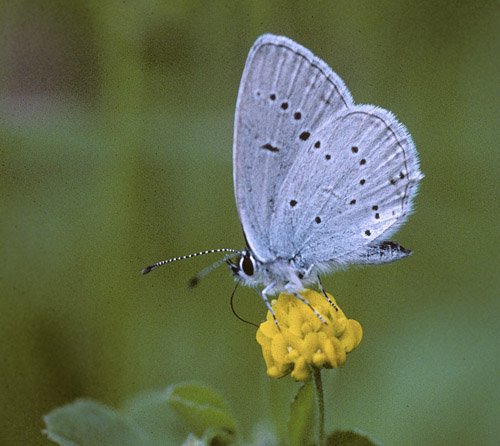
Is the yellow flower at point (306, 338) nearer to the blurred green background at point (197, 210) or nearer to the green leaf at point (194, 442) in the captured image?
the green leaf at point (194, 442)

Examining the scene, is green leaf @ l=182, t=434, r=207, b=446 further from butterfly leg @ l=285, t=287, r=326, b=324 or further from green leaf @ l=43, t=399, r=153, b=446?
butterfly leg @ l=285, t=287, r=326, b=324

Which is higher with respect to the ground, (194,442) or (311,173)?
(311,173)

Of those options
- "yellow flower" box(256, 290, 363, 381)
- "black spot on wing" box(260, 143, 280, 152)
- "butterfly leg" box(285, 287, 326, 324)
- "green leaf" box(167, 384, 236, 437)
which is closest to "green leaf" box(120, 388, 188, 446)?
"green leaf" box(167, 384, 236, 437)

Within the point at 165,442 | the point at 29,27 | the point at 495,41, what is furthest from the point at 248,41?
the point at 165,442

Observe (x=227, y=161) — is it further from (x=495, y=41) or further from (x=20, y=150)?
(x=495, y=41)

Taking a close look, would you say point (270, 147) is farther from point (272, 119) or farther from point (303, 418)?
point (303, 418)

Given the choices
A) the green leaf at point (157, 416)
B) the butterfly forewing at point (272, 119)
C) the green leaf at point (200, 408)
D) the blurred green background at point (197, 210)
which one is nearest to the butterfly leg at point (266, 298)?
the butterfly forewing at point (272, 119)

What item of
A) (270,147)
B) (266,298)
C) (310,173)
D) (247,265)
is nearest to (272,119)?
(270,147)
